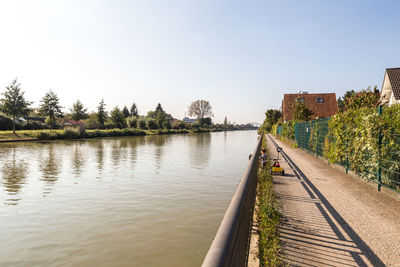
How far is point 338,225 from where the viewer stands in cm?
454

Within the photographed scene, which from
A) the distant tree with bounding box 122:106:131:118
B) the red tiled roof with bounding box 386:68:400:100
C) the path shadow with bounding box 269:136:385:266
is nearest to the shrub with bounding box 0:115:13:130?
the path shadow with bounding box 269:136:385:266

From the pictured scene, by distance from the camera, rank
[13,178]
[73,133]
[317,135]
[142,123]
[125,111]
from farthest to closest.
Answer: [125,111], [142,123], [73,133], [317,135], [13,178]

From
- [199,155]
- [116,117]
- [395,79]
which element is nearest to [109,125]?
[116,117]

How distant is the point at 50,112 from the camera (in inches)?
2037

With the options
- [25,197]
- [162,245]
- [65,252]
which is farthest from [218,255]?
[25,197]

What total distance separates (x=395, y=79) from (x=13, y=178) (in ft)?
109

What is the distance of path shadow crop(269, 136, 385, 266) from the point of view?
3.32 meters

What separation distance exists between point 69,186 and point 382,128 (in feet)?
36.7

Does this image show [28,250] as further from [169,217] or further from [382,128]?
[382,128]

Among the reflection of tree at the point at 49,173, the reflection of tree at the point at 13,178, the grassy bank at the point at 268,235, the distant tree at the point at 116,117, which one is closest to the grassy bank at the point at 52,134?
the distant tree at the point at 116,117

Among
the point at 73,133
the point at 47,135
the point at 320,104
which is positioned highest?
the point at 320,104

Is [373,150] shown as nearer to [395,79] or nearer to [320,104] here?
[395,79]

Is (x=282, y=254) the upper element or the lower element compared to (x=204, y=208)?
upper

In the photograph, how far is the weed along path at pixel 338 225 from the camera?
11.2 feet
